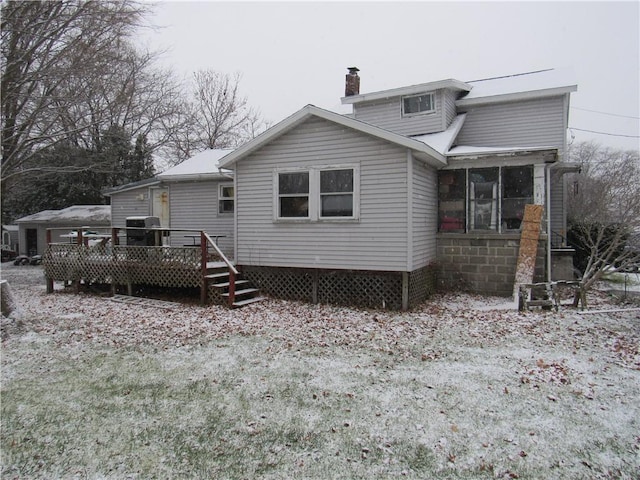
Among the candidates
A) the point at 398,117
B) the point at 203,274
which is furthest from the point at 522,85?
the point at 203,274

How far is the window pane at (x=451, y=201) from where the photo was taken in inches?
416

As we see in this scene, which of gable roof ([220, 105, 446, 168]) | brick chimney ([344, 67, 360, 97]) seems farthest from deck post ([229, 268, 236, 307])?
brick chimney ([344, 67, 360, 97])

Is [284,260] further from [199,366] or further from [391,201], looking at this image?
[199,366]

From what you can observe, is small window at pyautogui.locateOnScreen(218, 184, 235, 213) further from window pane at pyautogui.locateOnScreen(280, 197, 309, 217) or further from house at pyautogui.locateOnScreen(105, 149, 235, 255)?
window pane at pyautogui.locateOnScreen(280, 197, 309, 217)

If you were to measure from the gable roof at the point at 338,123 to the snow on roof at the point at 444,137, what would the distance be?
0.55 m

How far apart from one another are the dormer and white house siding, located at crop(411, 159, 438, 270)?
297 cm

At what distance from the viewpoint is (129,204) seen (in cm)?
1466

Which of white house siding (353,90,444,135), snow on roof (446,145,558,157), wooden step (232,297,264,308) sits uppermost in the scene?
white house siding (353,90,444,135)

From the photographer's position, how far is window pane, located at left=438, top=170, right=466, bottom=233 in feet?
34.6

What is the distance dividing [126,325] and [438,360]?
5.40 meters

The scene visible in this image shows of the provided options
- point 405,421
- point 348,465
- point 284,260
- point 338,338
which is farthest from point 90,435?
point 284,260

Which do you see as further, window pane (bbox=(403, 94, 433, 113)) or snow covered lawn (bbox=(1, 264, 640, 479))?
window pane (bbox=(403, 94, 433, 113))

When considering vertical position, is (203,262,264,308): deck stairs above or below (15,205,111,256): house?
below

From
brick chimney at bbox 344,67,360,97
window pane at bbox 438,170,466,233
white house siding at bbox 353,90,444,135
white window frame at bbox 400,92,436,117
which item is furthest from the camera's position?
brick chimney at bbox 344,67,360,97
